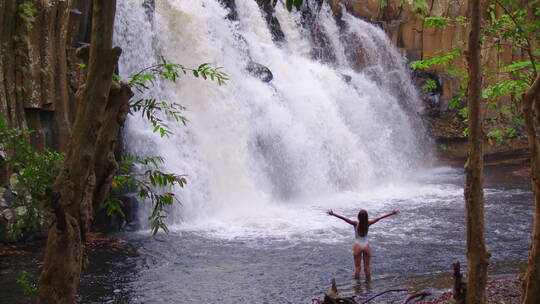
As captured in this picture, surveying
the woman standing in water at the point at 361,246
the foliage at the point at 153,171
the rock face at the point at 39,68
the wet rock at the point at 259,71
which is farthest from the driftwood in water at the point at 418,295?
the wet rock at the point at 259,71

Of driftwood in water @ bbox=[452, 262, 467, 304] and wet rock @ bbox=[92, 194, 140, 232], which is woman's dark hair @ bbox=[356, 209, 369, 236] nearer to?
driftwood in water @ bbox=[452, 262, 467, 304]

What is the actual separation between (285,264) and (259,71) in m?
8.84

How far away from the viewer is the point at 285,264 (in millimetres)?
8906

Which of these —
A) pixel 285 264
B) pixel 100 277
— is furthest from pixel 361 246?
pixel 100 277

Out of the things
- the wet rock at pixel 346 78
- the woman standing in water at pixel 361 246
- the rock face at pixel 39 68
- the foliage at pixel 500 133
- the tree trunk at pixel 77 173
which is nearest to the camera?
the tree trunk at pixel 77 173

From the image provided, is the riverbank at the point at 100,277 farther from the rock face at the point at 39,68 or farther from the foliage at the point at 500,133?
the foliage at the point at 500,133

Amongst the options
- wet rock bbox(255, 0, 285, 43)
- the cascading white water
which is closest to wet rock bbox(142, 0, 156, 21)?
the cascading white water

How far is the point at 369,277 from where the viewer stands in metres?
7.81

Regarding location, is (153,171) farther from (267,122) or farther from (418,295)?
(267,122)

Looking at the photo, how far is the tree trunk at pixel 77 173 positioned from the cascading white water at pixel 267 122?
25.5ft

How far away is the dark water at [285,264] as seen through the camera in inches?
295

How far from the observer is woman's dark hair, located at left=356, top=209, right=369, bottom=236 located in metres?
7.40

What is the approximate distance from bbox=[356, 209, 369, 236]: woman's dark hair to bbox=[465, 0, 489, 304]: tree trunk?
2.89 m

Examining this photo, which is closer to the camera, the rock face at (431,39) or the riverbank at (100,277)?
the riverbank at (100,277)
